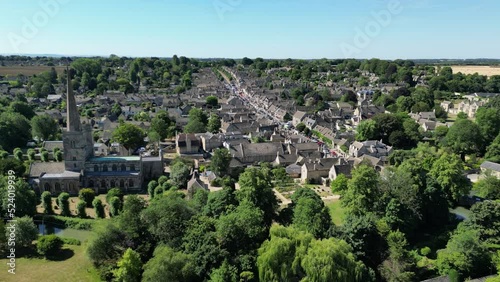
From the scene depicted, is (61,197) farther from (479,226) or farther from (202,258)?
(479,226)

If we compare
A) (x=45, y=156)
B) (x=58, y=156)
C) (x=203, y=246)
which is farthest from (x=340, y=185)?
(x=45, y=156)

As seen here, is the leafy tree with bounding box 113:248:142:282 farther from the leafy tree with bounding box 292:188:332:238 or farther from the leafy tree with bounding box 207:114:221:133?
the leafy tree with bounding box 207:114:221:133

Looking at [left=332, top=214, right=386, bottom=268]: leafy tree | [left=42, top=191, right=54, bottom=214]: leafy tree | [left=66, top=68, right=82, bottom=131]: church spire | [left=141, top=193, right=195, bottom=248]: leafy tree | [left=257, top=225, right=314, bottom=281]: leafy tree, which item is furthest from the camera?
[left=66, top=68, right=82, bottom=131]: church spire

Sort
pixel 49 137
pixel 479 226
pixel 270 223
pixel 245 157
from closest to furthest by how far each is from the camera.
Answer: pixel 479 226
pixel 270 223
pixel 245 157
pixel 49 137

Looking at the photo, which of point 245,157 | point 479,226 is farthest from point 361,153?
point 479,226

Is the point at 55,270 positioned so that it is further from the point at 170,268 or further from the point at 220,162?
the point at 220,162

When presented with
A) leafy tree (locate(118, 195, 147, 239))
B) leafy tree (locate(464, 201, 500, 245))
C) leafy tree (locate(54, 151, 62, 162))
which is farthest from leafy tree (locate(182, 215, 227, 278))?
leafy tree (locate(54, 151, 62, 162))
